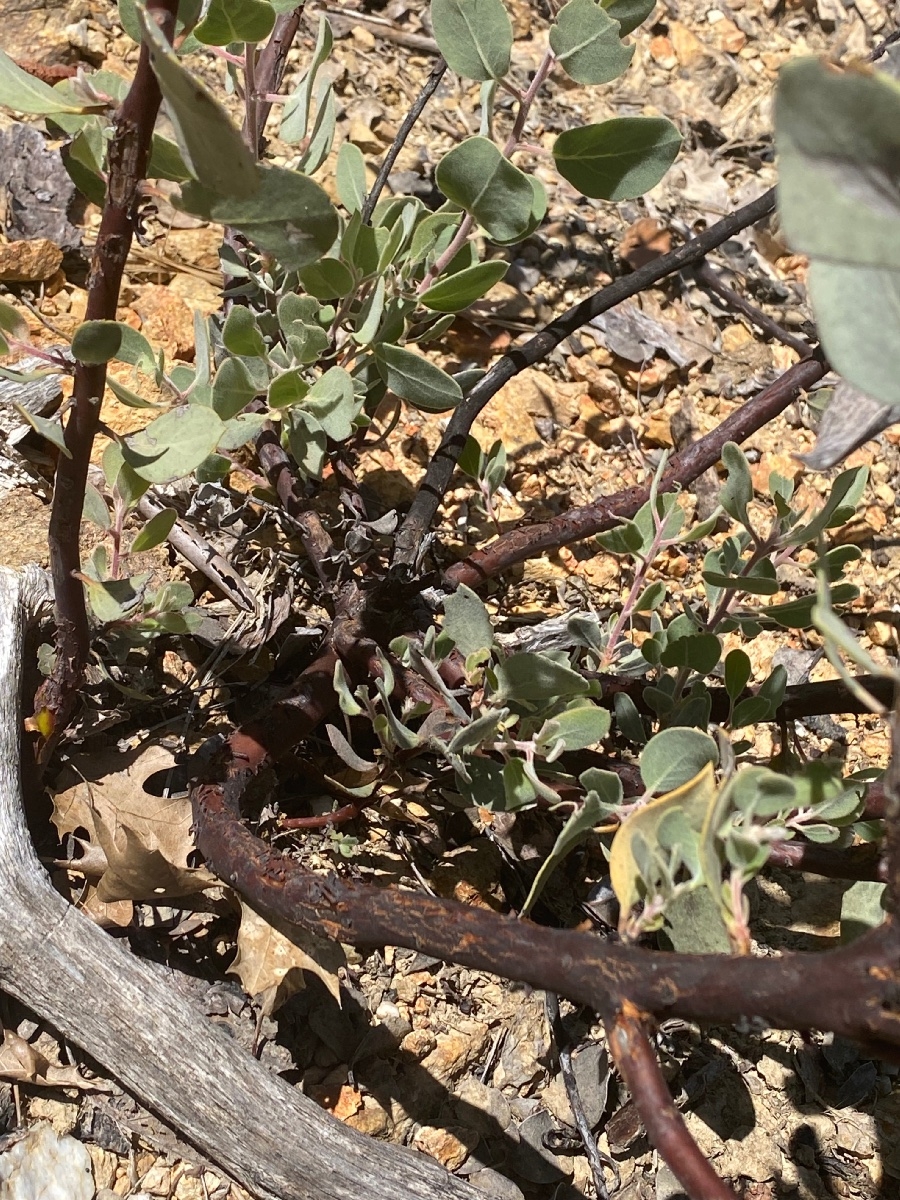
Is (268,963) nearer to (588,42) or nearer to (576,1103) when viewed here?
(576,1103)

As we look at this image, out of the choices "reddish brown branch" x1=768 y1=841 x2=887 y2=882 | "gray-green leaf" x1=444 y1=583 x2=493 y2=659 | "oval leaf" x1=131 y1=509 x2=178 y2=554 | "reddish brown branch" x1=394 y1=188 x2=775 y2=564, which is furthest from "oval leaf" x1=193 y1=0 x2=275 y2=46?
"reddish brown branch" x1=768 y1=841 x2=887 y2=882

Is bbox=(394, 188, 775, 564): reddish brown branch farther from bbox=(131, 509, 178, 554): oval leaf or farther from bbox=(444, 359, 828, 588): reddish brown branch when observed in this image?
bbox=(131, 509, 178, 554): oval leaf

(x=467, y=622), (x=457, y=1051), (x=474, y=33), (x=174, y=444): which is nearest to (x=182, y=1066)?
(x=457, y=1051)

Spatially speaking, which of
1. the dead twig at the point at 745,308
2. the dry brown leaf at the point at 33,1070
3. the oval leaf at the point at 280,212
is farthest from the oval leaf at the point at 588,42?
the dry brown leaf at the point at 33,1070

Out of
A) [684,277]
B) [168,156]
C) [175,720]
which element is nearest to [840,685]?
[175,720]

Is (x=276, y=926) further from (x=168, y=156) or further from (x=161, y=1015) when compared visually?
(x=168, y=156)

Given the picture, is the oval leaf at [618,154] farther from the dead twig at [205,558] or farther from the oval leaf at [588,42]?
the dead twig at [205,558]
